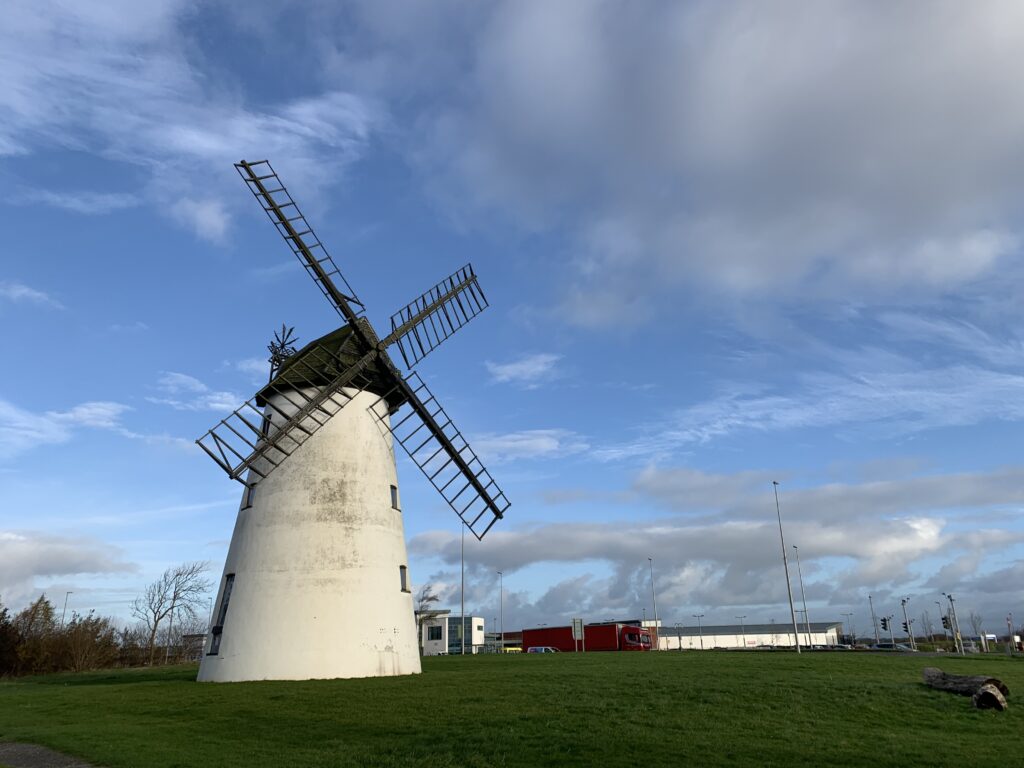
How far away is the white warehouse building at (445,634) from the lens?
8406cm

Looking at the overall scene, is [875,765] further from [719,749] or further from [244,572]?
[244,572]

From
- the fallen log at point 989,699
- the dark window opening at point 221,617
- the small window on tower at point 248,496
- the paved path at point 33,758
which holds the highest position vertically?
the small window on tower at point 248,496

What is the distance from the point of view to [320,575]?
24.8 m

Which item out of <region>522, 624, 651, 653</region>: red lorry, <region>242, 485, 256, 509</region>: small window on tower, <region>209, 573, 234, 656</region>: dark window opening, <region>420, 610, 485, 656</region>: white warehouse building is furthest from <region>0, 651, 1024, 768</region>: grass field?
<region>420, 610, 485, 656</region>: white warehouse building

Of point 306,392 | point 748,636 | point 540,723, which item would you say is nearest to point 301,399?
point 306,392

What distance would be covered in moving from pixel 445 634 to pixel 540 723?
244 ft

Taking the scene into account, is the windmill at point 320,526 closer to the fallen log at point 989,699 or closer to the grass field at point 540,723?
the grass field at point 540,723

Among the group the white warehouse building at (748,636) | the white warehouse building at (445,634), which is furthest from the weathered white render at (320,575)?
the white warehouse building at (748,636)

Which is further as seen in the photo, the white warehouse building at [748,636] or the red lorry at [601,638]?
the white warehouse building at [748,636]

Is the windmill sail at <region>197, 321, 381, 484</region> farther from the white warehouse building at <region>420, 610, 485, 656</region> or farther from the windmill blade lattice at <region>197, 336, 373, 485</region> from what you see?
the white warehouse building at <region>420, 610, 485, 656</region>

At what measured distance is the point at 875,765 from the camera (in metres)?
12.2

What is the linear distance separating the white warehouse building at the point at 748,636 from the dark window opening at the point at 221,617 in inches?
3951

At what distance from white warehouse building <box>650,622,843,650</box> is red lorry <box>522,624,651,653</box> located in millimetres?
47923

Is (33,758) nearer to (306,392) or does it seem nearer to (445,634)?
(306,392)
